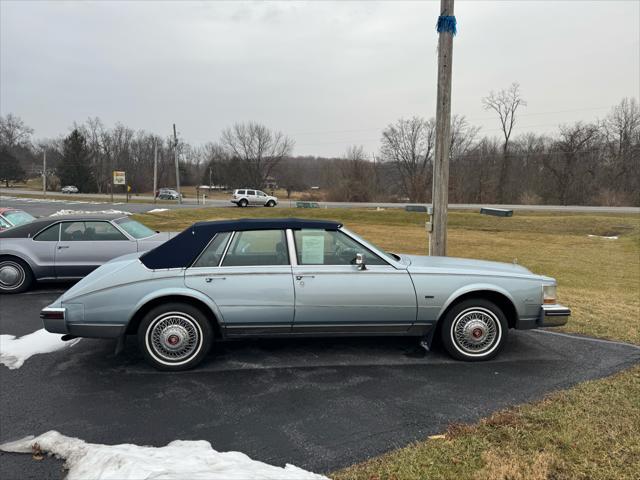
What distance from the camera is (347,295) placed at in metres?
3.99

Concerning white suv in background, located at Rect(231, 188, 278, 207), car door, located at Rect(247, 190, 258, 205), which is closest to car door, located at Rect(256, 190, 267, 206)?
white suv in background, located at Rect(231, 188, 278, 207)

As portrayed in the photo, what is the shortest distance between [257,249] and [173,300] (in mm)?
947

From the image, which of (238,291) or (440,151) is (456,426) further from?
(440,151)

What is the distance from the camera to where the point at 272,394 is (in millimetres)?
3523

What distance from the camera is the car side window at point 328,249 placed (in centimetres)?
413

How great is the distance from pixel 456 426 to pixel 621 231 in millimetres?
24564

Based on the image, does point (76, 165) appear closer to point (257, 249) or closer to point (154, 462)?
point (257, 249)

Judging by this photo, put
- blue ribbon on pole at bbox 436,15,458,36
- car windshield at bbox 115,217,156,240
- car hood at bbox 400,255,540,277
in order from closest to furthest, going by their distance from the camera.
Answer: car hood at bbox 400,255,540,277 < blue ribbon on pole at bbox 436,15,458,36 < car windshield at bbox 115,217,156,240

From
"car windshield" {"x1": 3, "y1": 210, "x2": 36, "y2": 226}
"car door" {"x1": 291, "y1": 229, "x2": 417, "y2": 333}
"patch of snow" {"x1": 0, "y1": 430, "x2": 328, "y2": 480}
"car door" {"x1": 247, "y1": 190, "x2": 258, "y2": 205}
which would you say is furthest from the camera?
"car door" {"x1": 247, "y1": 190, "x2": 258, "y2": 205}

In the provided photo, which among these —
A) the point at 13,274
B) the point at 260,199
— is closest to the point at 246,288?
the point at 13,274

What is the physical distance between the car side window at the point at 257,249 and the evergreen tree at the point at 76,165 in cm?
7894

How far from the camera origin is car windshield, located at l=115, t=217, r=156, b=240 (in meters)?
7.53

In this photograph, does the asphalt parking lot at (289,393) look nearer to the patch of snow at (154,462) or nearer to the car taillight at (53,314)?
the patch of snow at (154,462)

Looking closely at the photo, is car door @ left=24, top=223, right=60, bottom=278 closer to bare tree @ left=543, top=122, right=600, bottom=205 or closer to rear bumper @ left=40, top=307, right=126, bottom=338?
rear bumper @ left=40, top=307, right=126, bottom=338
